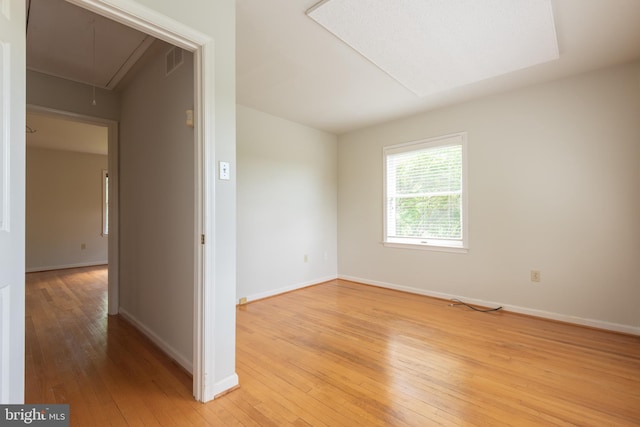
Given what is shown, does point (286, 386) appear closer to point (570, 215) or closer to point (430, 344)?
point (430, 344)

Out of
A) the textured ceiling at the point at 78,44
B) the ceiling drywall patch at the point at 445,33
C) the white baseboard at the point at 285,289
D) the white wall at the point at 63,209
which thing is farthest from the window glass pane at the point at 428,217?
the white wall at the point at 63,209

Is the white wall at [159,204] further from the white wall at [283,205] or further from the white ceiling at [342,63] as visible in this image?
the white wall at [283,205]

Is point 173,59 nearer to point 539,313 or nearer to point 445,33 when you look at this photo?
point 445,33

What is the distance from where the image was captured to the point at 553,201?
2945mm

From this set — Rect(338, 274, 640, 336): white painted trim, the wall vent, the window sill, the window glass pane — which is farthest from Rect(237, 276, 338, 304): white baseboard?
the wall vent

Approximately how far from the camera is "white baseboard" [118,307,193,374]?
2.03 meters

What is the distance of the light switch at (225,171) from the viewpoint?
5.74ft

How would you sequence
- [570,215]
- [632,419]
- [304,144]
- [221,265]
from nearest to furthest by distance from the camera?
[632,419] < [221,265] < [570,215] < [304,144]

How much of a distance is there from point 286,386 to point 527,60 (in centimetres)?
312

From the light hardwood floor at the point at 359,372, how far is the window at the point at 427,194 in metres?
1.04

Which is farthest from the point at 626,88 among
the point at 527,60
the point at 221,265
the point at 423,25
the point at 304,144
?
the point at 221,265

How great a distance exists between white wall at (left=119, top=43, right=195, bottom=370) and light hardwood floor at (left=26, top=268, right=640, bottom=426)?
0.29 m

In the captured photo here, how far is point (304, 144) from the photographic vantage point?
14.3ft
